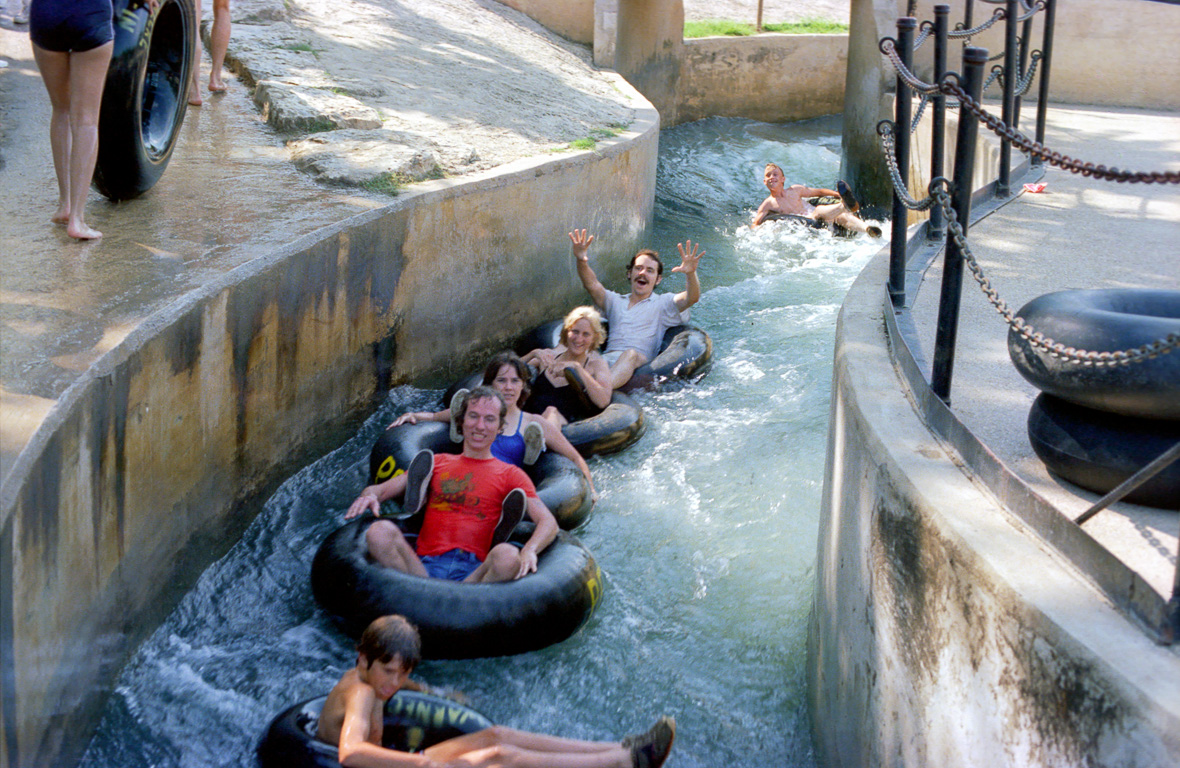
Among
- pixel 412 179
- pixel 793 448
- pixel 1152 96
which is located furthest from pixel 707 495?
pixel 1152 96

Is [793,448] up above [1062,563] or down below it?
below

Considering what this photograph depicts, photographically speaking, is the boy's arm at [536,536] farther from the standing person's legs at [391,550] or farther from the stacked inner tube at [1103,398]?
the stacked inner tube at [1103,398]

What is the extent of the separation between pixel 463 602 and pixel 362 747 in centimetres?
95

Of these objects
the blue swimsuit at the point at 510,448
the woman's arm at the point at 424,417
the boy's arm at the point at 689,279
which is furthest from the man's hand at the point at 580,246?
the blue swimsuit at the point at 510,448

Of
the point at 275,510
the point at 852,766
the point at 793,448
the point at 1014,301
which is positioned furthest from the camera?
the point at 793,448

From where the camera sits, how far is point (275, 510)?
5.36 metres

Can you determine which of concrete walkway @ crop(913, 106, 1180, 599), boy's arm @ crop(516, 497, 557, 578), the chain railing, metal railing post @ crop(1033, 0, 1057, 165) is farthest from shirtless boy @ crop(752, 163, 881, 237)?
boy's arm @ crop(516, 497, 557, 578)

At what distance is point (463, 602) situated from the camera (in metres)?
4.14

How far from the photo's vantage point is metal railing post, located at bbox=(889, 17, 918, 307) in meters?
3.77

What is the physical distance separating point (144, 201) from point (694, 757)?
12.8ft

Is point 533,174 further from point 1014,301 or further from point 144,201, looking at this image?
point 1014,301

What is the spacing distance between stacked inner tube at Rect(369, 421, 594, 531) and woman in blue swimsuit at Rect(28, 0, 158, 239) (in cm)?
167

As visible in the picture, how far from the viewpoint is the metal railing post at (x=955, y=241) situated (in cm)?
282

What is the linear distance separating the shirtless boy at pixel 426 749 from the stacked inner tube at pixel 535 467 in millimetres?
1728
